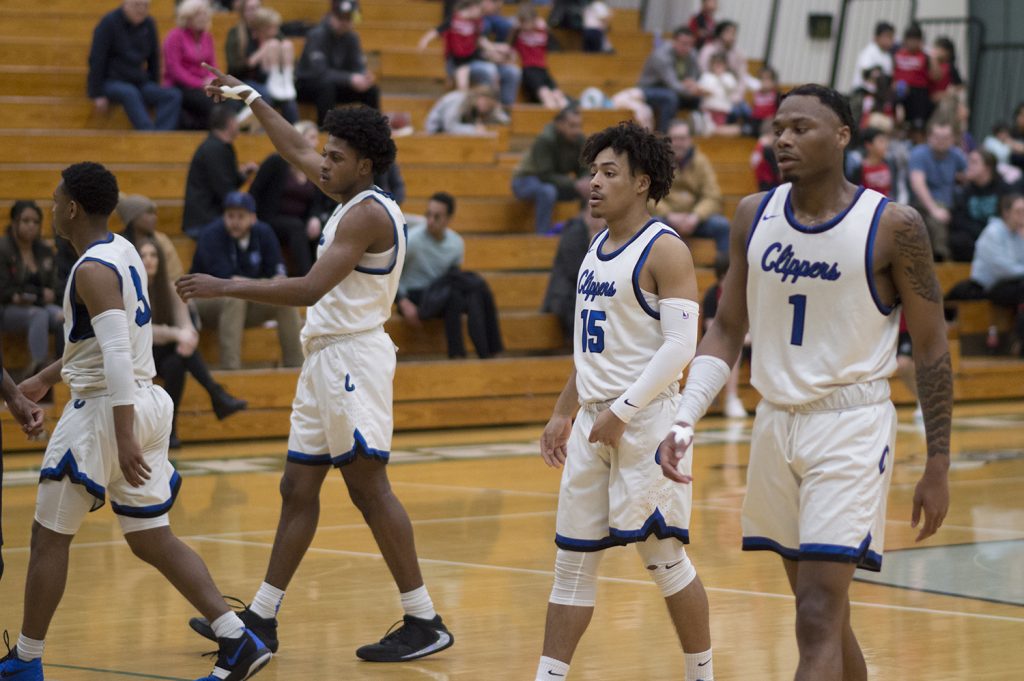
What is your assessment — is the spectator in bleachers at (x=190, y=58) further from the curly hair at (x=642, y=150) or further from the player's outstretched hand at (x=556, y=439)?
the player's outstretched hand at (x=556, y=439)

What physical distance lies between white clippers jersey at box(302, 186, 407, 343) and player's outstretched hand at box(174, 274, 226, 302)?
2.79ft

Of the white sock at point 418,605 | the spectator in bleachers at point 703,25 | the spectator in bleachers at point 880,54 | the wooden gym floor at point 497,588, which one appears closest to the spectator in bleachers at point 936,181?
the spectator in bleachers at point 880,54

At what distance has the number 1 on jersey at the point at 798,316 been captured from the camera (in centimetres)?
442

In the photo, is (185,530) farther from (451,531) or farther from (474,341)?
(474,341)

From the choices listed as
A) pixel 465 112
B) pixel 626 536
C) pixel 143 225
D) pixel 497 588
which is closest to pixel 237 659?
pixel 626 536

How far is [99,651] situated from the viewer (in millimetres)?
6246

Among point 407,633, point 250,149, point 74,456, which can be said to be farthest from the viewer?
point 250,149

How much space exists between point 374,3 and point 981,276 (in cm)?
808

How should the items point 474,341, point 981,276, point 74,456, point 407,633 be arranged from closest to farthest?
point 74,456 < point 407,633 < point 474,341 < point 981,276

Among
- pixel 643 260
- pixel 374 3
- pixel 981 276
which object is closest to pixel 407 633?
pixel 643 260

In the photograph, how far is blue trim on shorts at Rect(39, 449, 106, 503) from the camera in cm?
555

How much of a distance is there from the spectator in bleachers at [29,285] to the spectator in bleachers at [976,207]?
10.7 m

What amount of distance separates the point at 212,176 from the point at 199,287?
900 cm

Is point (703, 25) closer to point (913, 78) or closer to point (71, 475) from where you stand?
point (913, 78)
